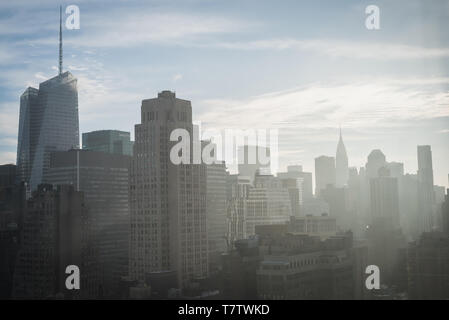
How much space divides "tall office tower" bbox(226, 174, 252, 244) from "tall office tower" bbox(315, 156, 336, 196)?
34.3ft

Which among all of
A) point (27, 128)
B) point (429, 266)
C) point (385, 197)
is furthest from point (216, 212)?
point (27, 128)

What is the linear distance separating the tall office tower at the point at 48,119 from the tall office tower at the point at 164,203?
1423 inches

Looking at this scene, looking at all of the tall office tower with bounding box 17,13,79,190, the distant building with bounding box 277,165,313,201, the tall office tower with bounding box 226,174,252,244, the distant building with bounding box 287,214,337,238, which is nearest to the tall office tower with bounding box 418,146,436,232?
the distant building with bounding box 287,214,337,238

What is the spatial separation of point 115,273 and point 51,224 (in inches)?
340

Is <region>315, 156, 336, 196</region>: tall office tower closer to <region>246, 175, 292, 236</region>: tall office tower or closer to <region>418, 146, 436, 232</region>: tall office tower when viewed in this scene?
<region>246, 175, 292, 236</region>: tall office tower

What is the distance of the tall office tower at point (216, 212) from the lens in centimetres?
5238

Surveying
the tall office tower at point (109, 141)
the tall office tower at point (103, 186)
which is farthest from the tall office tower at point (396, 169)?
the tall office tower at point (109, 141)

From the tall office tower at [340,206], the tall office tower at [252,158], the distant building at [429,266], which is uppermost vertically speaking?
the tall office tower at [252,158]

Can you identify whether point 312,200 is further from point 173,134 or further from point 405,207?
point 173,134

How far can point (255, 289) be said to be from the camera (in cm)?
2641

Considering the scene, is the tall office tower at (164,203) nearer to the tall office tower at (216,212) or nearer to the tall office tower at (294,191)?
the tall office tower at (216,212)

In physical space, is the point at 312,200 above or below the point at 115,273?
above

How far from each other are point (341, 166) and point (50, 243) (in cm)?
3013
